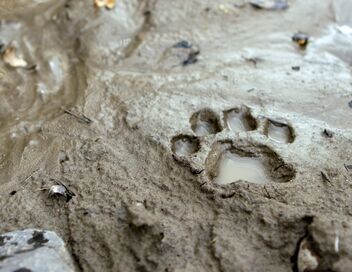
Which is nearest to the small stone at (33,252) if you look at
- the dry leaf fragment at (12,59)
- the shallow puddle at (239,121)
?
the shallow puddle at (239,121)

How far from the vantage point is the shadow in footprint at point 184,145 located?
3.07m

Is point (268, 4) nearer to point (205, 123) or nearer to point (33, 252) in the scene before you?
point (205, 123)

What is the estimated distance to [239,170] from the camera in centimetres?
300

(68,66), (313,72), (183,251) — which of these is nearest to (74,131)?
(68,66)

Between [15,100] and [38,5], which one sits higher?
[38,5]

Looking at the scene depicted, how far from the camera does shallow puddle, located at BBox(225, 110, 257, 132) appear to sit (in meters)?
3.26

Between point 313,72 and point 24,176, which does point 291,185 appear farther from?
point 24,176

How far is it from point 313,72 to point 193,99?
3.41ft

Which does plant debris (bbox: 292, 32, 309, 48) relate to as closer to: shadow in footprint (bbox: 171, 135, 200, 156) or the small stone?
shadow in footprint (bbox: 171, 135, 200, 156)

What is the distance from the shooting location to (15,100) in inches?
135

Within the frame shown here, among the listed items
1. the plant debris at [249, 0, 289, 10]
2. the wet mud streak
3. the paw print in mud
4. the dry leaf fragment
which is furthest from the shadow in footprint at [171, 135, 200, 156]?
the plant debris at [249, 0, 289, 10]

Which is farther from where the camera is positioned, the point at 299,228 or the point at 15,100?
the point at 15,100

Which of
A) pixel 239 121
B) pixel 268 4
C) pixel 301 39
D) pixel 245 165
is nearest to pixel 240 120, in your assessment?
pixel 239 121

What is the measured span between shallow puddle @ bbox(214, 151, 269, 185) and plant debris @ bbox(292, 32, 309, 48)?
1.49 meters
